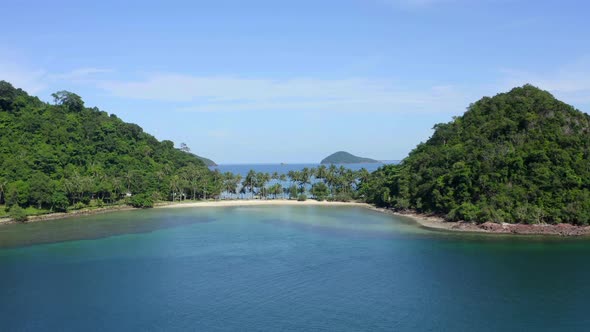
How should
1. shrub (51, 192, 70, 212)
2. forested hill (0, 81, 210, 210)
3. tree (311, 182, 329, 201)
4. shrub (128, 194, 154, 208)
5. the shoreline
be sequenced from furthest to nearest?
tree (311, 182, 329, 201) < shrub (128, 194, 154, 208) < forested hill (0, 81, 210, 210) < shrub (51, 192, 70, 212) < the shoreline

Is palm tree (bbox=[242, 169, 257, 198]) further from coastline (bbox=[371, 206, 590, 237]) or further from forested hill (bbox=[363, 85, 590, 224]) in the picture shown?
coastline (bbox=[371, 206, 590, 237])

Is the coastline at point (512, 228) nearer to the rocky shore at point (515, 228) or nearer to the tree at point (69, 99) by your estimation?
the rocky shore at point (515, 228)

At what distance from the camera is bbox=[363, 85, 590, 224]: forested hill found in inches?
2569

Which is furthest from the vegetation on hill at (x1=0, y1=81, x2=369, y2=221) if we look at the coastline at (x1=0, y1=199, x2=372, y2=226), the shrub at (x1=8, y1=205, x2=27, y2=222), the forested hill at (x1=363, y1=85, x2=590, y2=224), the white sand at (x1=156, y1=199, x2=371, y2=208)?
the forested hill at (x1=363, y1=85, x2=590, y2=224)

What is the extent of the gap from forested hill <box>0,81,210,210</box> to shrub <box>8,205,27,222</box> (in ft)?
12.1

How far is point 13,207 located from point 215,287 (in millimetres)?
58942

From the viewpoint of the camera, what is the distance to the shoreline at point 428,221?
204ft

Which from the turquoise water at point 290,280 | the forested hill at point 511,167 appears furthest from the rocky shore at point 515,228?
the turquoise water at point 290,280

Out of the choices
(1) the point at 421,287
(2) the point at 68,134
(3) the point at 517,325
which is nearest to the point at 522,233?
(1) the point at 421,287

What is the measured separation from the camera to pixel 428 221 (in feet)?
249

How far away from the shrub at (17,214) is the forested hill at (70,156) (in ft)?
12.1

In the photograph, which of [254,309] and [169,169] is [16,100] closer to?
[169,169]

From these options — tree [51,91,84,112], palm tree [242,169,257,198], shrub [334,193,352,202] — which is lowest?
shrub [334,193,352,202]

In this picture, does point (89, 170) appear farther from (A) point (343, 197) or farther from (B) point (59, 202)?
(A) point (343, 197)
